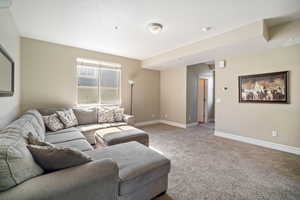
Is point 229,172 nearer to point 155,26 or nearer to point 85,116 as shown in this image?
point 155,26

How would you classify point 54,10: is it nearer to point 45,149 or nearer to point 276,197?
point 45,149

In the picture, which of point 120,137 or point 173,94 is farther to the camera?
point 173,94

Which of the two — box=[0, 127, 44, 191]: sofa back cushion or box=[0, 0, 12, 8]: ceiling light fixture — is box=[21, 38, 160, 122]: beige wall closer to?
box=[0, 0, 12, 8]: ceiling light fixture

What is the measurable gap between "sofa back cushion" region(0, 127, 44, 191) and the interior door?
5.59 metres

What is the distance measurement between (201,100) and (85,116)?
463cm

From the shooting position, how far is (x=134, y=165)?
1.43 m

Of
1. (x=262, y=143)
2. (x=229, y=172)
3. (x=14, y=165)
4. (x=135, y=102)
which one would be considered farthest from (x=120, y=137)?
(x=262, y=143)

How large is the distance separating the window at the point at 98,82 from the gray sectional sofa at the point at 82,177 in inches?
119

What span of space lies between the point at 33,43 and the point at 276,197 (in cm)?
547

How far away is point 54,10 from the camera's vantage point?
219cm

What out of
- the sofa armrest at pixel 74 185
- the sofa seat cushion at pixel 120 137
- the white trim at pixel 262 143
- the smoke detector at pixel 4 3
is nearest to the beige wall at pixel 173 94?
the white trim at pixel 262 143

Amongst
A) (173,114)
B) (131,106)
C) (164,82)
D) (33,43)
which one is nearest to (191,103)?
(173,114)

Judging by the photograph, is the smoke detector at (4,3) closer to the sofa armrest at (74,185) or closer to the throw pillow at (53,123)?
the sofa armrest at (74,185)

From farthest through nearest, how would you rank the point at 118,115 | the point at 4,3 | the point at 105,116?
the point at 118,115
the point at 105,116
the point at 4,3
